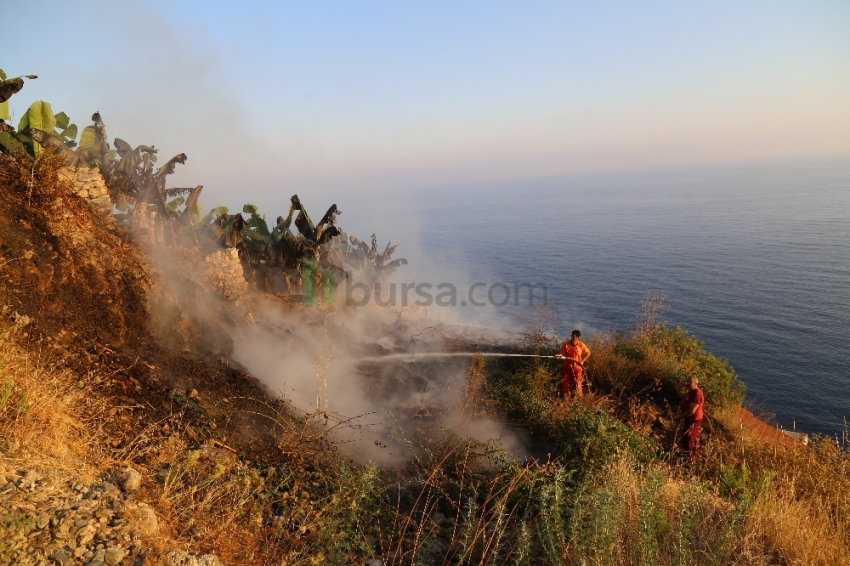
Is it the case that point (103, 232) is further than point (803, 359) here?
No

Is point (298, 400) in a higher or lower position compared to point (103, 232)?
lower

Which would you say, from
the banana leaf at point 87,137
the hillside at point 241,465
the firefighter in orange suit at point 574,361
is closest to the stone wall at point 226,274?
the hillside at point 241,465

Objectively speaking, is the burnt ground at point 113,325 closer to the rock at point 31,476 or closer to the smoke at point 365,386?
the rock at point 31,476

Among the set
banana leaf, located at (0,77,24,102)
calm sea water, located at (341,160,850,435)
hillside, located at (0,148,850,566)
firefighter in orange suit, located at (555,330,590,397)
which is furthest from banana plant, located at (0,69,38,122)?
calm sea water, located at (341,160,850,435)

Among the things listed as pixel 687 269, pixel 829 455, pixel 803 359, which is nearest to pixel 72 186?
pixel 829 455

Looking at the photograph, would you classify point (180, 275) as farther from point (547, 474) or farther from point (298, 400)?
point (547, 474)

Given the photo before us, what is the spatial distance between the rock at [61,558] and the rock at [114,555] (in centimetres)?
18

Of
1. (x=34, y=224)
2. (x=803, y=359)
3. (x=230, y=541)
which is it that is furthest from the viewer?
(x=803, y=359)

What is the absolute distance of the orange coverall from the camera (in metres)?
9.83

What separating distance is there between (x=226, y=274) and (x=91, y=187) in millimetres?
3923

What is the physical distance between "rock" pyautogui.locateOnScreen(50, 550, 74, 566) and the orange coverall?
29.1ft

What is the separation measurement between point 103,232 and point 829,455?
42.3 ft

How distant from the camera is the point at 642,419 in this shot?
31.9 feet

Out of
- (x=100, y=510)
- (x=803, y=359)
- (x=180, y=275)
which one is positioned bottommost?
(x=803, y=359)
